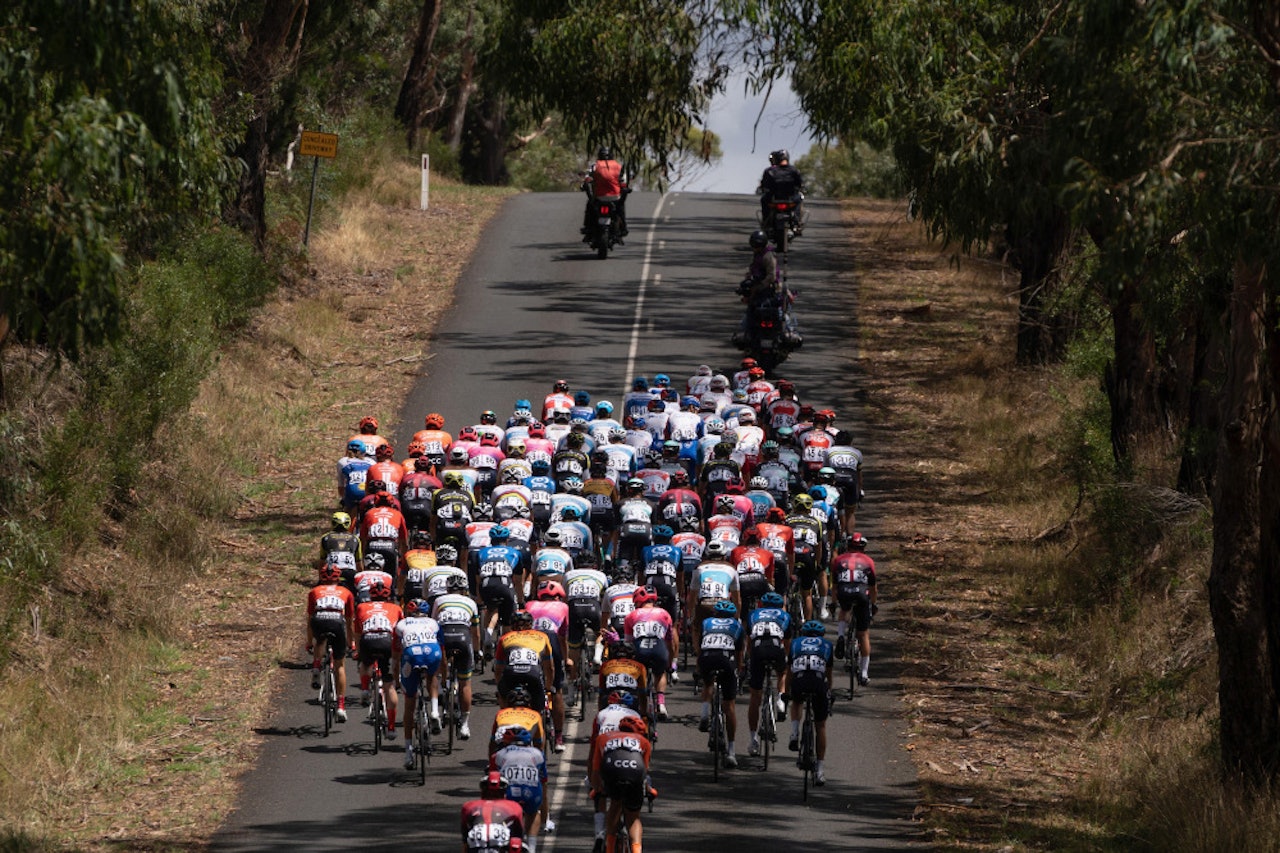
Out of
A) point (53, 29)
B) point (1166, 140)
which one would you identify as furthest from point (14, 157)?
point (1166, 140)

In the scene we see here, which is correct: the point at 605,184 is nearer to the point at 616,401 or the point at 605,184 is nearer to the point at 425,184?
the point at 616,401

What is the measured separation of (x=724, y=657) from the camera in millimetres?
17703

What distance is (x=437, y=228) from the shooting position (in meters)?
47.4

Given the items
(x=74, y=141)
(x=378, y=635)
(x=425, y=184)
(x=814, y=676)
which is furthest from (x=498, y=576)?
(x=425, y=184)

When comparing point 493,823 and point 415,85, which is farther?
point 415,85

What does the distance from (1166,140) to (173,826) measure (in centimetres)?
1102

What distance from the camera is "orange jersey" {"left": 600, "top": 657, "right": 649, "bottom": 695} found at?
52.9 feet

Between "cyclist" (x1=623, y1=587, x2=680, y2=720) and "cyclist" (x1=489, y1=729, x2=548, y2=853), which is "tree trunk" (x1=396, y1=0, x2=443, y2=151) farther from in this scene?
"cyclist" (x1=489, y1=729, x2=548, y2=853)

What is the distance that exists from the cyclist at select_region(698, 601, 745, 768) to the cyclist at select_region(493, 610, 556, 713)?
1734 millimetres

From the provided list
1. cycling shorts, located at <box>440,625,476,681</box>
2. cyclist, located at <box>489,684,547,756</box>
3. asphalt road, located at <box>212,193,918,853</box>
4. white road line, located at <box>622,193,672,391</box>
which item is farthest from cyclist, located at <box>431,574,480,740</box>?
white road line, located at <box>622,193,672,391</box>

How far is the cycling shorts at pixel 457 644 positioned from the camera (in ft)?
58.7

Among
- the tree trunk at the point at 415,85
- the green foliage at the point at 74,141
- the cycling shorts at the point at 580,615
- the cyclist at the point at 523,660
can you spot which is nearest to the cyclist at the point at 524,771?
the cyclist at the point at 523,660

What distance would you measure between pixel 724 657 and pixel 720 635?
25 centimetres

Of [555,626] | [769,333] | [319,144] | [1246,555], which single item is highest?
[319,144]
